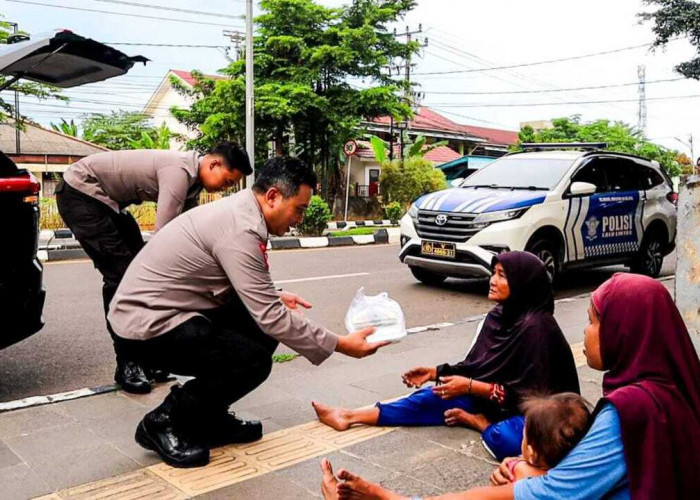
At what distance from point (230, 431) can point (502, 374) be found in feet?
4.60

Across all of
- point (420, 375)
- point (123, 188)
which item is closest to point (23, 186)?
point (123, 188)

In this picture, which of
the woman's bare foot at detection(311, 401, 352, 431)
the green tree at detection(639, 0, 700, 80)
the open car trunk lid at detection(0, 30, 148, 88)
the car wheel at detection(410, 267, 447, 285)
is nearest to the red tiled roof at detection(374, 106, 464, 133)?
the green tree at detection(639, 0, 700, 80)

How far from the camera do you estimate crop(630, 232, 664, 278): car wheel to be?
9.23 meters

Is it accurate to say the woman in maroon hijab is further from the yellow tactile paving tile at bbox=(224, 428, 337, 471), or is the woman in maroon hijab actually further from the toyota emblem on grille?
the toyota emblem on grille

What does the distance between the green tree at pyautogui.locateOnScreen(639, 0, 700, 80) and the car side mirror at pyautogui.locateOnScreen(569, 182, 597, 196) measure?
41.8ft

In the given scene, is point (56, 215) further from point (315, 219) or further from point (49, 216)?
point (315, 219)

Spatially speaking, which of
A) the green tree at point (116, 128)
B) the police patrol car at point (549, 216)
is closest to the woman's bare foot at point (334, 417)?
the police patrol car at point (549, 216)

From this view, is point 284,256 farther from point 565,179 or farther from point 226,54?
point 226,54

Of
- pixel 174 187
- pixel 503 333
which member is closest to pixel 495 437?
pixel 503 333

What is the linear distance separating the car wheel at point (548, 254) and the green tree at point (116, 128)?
36.0 meters

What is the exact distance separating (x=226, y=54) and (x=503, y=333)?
27.2 metres

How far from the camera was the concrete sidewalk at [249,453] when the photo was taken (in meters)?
2.93

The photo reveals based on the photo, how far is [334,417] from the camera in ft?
12.0

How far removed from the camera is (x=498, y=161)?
8.94 m
